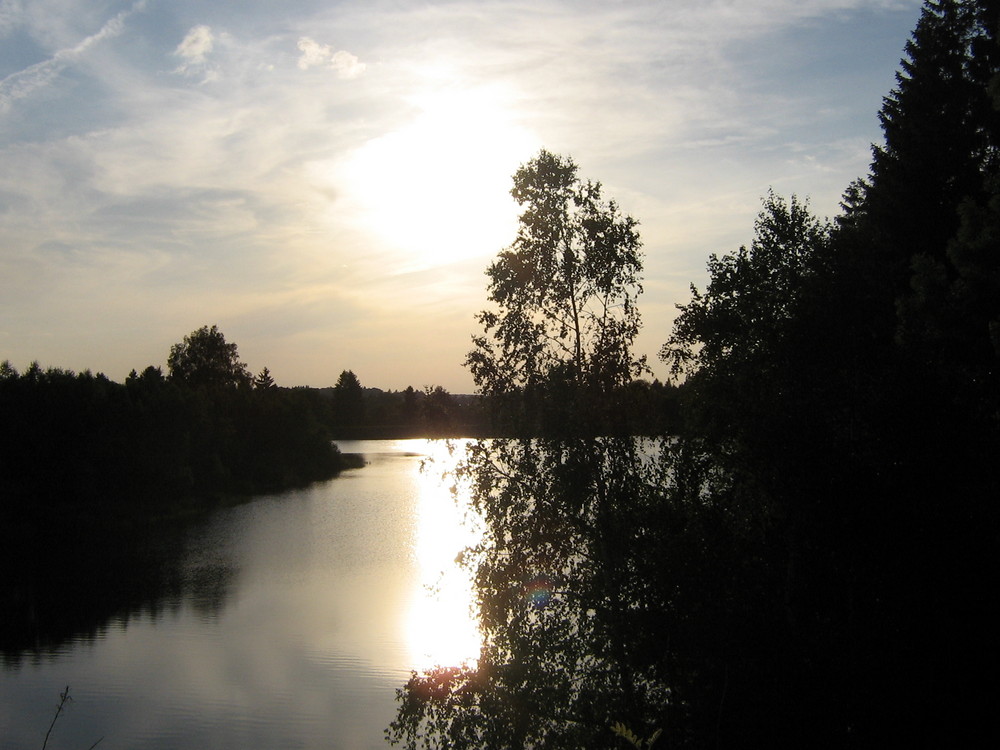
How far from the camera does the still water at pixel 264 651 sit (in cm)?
1786

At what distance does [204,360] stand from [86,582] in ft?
213

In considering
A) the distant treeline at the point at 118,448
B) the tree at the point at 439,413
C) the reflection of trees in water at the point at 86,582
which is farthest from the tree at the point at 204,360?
the tree at the point at 439,413

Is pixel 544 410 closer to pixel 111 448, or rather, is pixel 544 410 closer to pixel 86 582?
pixel 86 582

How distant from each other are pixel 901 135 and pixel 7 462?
Result: 42635 mm

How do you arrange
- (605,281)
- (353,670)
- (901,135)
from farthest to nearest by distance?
(353,670) → (901,135) → (605,281)

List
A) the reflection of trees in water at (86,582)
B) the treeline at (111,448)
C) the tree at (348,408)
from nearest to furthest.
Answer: the reflection of trees in water at (86,582), the treeline at (111,448), the tree at (348,408)

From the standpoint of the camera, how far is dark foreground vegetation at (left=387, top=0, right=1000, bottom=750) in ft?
35.2

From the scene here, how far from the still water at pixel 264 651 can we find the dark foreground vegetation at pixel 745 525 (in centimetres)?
155

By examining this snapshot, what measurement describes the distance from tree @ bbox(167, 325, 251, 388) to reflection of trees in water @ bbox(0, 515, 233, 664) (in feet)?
169

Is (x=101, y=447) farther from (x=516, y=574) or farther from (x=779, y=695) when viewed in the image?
(x=779, y=695)

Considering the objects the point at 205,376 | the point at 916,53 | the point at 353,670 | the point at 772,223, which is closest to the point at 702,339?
the point at 772,223

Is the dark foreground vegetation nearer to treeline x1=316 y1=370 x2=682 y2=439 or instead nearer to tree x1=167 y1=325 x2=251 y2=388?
treeline x1=316 y1=370 x2=682 y2=439

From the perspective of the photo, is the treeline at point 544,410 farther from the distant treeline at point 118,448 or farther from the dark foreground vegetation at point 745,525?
the distant treeline at point 118,448

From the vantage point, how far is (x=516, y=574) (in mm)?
11891
